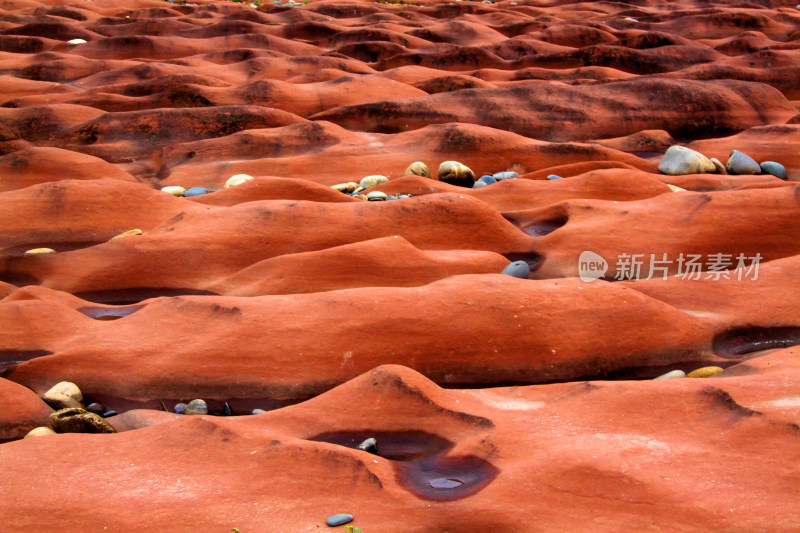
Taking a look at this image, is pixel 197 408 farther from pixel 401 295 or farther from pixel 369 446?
pixel 401 295

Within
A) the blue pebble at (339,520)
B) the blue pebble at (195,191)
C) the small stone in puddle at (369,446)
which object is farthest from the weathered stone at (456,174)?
the blue pebble at (339,520)

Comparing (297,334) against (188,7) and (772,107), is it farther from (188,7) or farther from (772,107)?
(188,7)

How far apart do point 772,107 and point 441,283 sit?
5.16 meters

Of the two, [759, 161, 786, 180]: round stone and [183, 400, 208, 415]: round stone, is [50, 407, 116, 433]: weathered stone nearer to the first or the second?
[183, 400, 208, 415]: round stone

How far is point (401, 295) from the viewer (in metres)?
3.32

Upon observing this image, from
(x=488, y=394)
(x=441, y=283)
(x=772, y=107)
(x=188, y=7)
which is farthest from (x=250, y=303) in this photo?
(x=188, y=7)

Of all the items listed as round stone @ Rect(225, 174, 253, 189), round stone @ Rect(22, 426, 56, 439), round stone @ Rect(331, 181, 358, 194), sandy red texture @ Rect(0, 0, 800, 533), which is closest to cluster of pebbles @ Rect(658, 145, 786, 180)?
sandy red texture @ Rect(0, 0, 800, 533)

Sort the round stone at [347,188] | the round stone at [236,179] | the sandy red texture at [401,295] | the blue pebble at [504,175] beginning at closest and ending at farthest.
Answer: the sandy red texture at [401,295] → the round stone at [236,179] → the round stone at [347,188] → the blue pebble at [504,175]

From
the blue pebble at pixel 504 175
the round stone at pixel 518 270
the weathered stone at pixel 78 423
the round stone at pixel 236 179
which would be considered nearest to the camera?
the weathered stone at pixel 78 423

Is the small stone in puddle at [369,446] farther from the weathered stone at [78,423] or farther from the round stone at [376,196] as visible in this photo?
the round stone at [376,196]

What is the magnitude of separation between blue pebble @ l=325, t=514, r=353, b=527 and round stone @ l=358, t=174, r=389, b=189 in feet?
12.1

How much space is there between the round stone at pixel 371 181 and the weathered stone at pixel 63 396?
2909 millimetres

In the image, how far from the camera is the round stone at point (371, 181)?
5.54 m

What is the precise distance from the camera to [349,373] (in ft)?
10.1
